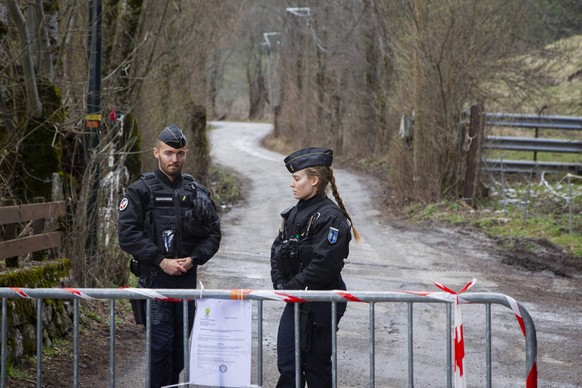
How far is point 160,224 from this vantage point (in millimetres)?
6285

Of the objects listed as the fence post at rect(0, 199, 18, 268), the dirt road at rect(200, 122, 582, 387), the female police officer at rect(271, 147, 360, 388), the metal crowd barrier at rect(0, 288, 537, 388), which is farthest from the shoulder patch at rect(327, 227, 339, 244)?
the fence post at rect(0, 199, 18, 268)

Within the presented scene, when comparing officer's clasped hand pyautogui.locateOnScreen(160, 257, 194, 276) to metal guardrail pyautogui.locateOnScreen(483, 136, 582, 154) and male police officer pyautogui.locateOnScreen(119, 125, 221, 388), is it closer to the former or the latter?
male police officer pyautogui.locateOnScreen(119, 125, 221, 388)

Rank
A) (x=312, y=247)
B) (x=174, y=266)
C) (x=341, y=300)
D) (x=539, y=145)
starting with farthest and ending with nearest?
(x=539, y=145) < (x=174, y=266) < (x=312, y=247) < (x=341, y=300)

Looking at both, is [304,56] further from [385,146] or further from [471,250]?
[471,250]

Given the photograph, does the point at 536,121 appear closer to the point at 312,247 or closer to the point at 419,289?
the point at 419,289

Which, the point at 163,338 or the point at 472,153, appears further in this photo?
the point at 472,153

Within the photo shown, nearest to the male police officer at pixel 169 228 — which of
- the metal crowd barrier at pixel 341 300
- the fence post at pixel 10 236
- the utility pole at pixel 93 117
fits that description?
the metal crowd barrier at pixel 341 300

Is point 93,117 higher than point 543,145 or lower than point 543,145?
higher

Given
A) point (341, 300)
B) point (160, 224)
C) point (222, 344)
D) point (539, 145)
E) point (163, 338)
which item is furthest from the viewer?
point (539, 145)

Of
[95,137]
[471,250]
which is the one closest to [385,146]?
[471,250]

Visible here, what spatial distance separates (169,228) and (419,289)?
21.3 ft

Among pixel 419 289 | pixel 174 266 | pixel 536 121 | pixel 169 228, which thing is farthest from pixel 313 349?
pixel 536 121

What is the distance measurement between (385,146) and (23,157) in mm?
22923

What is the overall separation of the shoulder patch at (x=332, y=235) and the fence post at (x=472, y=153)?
14462 mm
